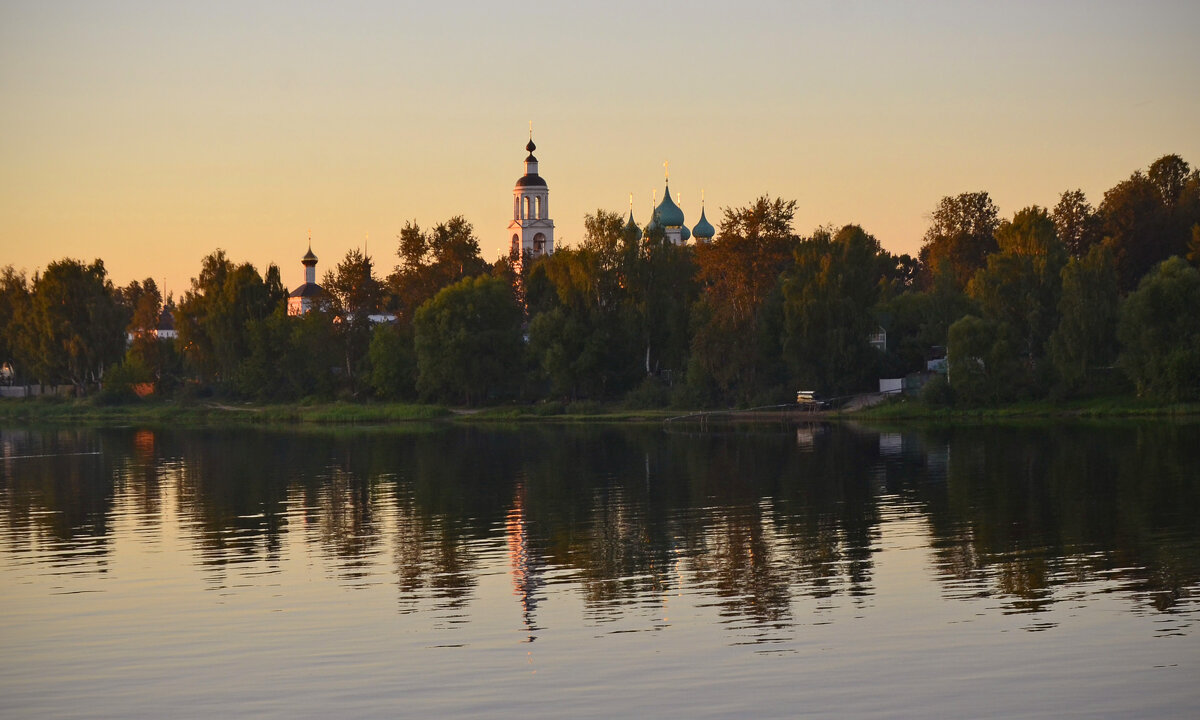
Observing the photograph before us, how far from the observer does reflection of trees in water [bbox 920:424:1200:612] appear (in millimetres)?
20484

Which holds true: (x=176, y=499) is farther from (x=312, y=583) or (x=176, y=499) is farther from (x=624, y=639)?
(x=624, y=639)

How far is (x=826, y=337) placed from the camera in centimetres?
7525

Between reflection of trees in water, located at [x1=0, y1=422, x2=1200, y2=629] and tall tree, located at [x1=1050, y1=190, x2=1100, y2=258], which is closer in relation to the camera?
reflection of trees in water, located at [x1=0, y1=422, x2=1200, y2=629]

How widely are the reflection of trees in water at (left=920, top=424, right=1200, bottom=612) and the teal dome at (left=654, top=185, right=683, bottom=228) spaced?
9771 cm

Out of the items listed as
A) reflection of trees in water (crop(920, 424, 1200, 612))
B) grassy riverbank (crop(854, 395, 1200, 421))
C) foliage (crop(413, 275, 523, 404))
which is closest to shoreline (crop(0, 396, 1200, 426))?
grassy riverbank (crop(854, 395, 1200, 421))

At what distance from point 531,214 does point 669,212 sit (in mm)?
20095

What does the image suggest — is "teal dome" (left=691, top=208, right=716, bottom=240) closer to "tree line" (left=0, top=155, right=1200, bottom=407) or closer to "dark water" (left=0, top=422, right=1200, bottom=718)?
"tree line" (left=0, top=155, right=1200, bottom=407)

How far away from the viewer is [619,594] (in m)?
20.6

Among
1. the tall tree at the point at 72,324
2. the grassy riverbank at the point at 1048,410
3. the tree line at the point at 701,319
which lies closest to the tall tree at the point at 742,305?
the tree line at the point at 701,319

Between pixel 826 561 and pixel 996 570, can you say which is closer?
pixel 996 570

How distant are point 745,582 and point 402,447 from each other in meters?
39.7

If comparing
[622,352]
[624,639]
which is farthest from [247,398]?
[624,639]

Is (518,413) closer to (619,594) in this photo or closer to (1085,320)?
(1085,320)

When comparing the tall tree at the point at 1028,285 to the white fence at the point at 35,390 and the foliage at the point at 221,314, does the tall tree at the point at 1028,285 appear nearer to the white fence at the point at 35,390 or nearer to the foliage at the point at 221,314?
the foliage at the point at 221,314
